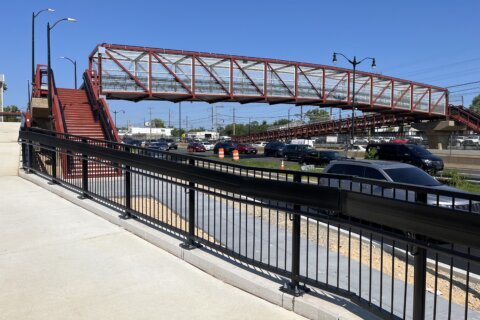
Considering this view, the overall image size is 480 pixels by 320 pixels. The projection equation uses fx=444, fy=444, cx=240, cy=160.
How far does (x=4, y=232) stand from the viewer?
259 inches

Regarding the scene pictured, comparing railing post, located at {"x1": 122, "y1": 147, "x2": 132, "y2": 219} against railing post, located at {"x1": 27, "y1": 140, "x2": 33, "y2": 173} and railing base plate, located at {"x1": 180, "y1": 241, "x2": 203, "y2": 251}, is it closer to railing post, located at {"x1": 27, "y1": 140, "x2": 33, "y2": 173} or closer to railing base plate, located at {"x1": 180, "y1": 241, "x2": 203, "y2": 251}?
railing base plate, located at {"x1": 180, "y1": 241, "x2": 203, "y2": 251}

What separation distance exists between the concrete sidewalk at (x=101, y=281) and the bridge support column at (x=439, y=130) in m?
64.7

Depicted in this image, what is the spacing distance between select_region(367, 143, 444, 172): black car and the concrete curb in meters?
22.7

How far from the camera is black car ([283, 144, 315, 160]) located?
1679 inches

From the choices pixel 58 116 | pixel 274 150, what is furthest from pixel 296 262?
pixel 274 150

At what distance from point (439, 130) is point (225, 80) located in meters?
36.1

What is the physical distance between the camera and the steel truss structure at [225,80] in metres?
40.5

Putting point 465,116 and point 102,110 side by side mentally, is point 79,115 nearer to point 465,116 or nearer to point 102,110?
point 102,110

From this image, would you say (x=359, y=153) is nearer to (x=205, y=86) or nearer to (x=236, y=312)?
(x=205, y=86)

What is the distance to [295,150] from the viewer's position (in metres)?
43.5

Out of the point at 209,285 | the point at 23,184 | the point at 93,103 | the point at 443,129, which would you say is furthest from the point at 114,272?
the point at 443,129

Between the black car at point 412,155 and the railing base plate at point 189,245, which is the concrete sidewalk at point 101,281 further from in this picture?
the black car at point 412,155

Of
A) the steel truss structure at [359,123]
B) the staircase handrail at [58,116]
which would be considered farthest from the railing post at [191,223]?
the steel truss structure at [359,123]

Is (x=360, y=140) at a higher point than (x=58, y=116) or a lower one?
lower
